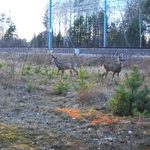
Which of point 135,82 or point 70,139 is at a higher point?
point 135,82

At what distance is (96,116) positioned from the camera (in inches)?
363

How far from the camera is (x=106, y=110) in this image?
10.0 meters

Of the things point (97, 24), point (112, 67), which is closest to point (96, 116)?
point (112, 67)

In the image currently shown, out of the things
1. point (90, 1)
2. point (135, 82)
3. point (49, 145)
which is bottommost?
point (49, 145)

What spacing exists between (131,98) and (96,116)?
30.3 inches

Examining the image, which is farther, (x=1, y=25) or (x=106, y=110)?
(x=1, y=25)

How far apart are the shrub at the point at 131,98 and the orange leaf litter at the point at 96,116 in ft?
0.92

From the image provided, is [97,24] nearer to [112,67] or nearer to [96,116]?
[112,67]

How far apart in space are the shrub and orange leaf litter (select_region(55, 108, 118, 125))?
0.92ft

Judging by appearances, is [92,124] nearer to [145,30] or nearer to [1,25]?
[145,30]

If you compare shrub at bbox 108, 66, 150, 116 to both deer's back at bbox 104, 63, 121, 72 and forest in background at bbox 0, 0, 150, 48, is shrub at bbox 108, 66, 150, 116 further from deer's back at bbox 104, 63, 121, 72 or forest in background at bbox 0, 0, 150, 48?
forest in background at bbox 0, 0, 150, 48

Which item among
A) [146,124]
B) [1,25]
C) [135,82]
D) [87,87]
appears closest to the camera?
[146,124]

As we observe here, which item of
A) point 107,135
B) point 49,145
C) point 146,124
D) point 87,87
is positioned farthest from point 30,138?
point 87,87

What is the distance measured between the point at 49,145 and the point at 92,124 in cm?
155
